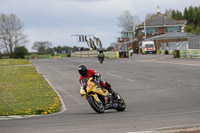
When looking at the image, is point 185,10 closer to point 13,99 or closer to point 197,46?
point 197,46

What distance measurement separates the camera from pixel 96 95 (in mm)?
10219

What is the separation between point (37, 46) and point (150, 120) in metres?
186

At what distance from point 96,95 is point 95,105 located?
10.9 inches

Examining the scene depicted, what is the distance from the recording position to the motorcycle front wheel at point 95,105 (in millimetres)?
10172

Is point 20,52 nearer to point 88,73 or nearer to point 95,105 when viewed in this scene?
point 88,73

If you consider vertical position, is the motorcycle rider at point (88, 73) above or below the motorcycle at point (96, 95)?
above

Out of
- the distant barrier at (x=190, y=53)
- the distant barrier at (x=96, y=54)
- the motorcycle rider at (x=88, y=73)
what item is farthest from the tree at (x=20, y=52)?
the motorcycle rider at (x=88, y=73)

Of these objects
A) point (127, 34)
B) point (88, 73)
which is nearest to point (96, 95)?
point (88, 73)

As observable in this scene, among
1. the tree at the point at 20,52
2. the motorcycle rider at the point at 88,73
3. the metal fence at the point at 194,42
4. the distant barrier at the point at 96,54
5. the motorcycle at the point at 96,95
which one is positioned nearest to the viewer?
the motorcycle at the point at 96,95

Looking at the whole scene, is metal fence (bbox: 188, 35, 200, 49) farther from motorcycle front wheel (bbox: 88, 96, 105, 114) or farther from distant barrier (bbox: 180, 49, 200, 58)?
motorcycle front wheel (bbox: 88, 96, 105, 114)

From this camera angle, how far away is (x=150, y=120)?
8328 millimetres

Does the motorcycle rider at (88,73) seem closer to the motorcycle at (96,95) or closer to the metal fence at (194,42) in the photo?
the motorcycle at (96,95)

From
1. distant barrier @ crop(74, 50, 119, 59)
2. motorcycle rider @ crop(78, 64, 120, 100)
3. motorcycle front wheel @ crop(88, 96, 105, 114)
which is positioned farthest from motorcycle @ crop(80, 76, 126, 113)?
distant barrier @ crop(74, 50, 119, 59)

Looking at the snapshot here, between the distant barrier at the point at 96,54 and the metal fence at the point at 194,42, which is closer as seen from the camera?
the metal fence at the point at 194,42
